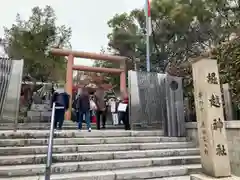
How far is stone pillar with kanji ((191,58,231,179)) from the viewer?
3.65m

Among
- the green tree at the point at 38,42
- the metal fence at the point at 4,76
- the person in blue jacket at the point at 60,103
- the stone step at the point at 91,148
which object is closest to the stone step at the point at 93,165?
the stone step at the point at 91,148

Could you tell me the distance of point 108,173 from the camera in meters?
4.26

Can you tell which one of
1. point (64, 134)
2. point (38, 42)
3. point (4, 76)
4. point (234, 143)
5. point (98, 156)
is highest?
point (38, 42)

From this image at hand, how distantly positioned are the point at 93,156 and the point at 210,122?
2515 millimetres

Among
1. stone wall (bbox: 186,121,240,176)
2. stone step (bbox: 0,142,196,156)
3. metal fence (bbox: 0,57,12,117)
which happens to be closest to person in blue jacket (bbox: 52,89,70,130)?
metal fence (bbox: 0,57,12,117)

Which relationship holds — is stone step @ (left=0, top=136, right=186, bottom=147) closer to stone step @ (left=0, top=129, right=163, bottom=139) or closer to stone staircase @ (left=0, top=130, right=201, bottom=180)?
stone staircase @ (left=0, top=130, right=201, bottom=180)

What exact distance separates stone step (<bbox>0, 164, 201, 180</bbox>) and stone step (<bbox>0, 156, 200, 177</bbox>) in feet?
0.38

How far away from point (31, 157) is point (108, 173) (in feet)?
5.25

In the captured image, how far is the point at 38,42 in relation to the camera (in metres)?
16.6

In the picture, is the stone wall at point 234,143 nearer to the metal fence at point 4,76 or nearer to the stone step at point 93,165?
the stone step at point 93,165

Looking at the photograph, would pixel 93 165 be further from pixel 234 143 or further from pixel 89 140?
pixel 234 143

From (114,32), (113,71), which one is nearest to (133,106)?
(113,71)

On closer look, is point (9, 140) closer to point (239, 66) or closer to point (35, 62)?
point (239, 66)

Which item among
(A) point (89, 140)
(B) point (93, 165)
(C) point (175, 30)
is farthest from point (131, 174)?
(C) point (175, 30)
